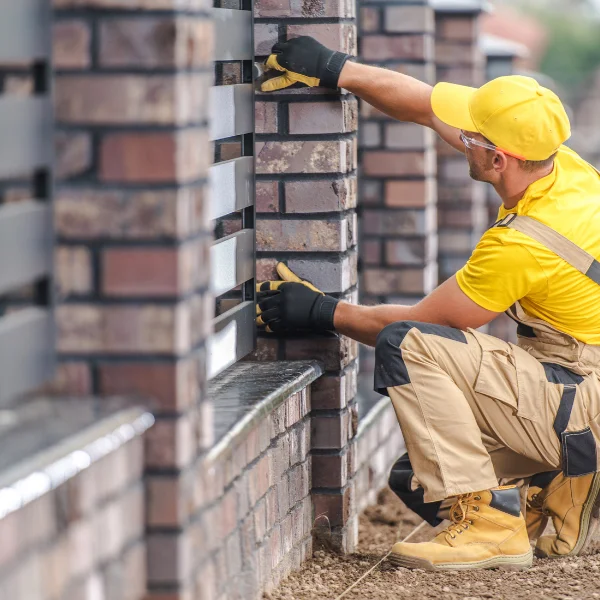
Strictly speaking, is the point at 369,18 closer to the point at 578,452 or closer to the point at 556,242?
the point at 556,242

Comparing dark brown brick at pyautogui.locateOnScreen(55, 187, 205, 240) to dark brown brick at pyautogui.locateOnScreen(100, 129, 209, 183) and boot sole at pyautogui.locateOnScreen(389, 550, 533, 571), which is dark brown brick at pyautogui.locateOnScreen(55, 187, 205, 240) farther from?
boot sole at pyautogui.locateOnScreen(389, 550, 533, 571)

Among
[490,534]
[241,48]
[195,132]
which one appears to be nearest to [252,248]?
[241,48]

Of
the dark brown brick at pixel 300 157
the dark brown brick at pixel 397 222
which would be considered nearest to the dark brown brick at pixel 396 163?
the dark brown brick at pixel 397 222

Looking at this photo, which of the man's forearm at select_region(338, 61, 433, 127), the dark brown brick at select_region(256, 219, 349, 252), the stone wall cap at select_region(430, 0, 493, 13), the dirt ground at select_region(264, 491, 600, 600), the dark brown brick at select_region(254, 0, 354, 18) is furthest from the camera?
the stone wall cap at select_region(430, 0, 493, 13)

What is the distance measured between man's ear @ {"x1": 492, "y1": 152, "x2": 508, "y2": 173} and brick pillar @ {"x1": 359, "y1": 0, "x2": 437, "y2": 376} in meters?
1.76

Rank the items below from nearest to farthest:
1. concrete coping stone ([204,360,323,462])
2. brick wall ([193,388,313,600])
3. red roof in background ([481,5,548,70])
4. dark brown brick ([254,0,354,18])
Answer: brick wall ([193,388,313,600])
concrete coping stone ([204,360,323,462])
dark brown brick ([254,0,354,18])
red roof in background ([481,5,548,70])

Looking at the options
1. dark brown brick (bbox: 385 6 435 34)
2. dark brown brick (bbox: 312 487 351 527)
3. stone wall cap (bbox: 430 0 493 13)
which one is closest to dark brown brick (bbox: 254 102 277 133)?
dark brown brick (bbox: 312 487 351 527)

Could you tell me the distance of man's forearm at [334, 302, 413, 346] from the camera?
4.00 m

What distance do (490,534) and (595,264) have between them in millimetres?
935

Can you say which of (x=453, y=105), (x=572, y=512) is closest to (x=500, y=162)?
(x=453, y=105)

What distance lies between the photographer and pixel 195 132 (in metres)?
2.51

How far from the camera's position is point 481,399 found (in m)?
4.07

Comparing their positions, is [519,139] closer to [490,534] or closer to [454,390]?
[454,390]

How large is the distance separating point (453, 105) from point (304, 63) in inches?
25.5
